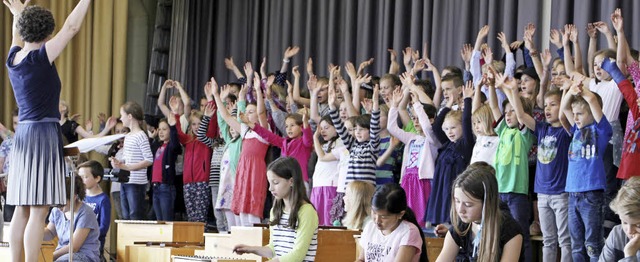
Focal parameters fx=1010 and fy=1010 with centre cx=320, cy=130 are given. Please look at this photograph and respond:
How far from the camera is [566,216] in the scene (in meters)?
6.40

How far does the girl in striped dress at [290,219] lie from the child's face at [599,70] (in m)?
2.41

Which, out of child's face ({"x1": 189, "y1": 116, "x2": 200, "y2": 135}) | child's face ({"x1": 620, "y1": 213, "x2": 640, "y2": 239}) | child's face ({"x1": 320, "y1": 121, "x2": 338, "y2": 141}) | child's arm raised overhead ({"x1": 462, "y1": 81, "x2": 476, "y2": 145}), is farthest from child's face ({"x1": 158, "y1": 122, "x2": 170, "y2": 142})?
child's face ({"x1": 620, "y1": 213, "x2": 640, "y2": 239})

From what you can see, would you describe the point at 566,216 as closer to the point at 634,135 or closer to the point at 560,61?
the point at 634,135

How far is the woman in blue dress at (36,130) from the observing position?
433 cm

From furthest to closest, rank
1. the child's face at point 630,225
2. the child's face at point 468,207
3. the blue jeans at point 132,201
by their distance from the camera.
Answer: the blue jeans at point 132,201 < the child's face at point 468,207 < the child's face at point 630,225

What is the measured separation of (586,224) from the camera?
6.07 metres

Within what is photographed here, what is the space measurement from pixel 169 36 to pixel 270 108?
137 inches

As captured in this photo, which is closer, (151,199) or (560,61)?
(560,61)

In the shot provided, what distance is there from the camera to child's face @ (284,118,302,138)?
28.0ft

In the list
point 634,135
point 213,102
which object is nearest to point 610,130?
point 634,135

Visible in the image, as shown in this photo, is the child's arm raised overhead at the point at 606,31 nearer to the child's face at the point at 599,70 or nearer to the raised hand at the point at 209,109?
the child's face at the point at 599,70

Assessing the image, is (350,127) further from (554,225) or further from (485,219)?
(485,219)

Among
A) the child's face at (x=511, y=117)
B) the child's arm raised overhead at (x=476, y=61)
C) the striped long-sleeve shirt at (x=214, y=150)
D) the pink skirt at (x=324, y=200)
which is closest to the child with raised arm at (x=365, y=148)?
the pink skirt at (x=324, y=200)

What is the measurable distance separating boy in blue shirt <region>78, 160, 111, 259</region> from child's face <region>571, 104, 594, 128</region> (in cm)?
334
